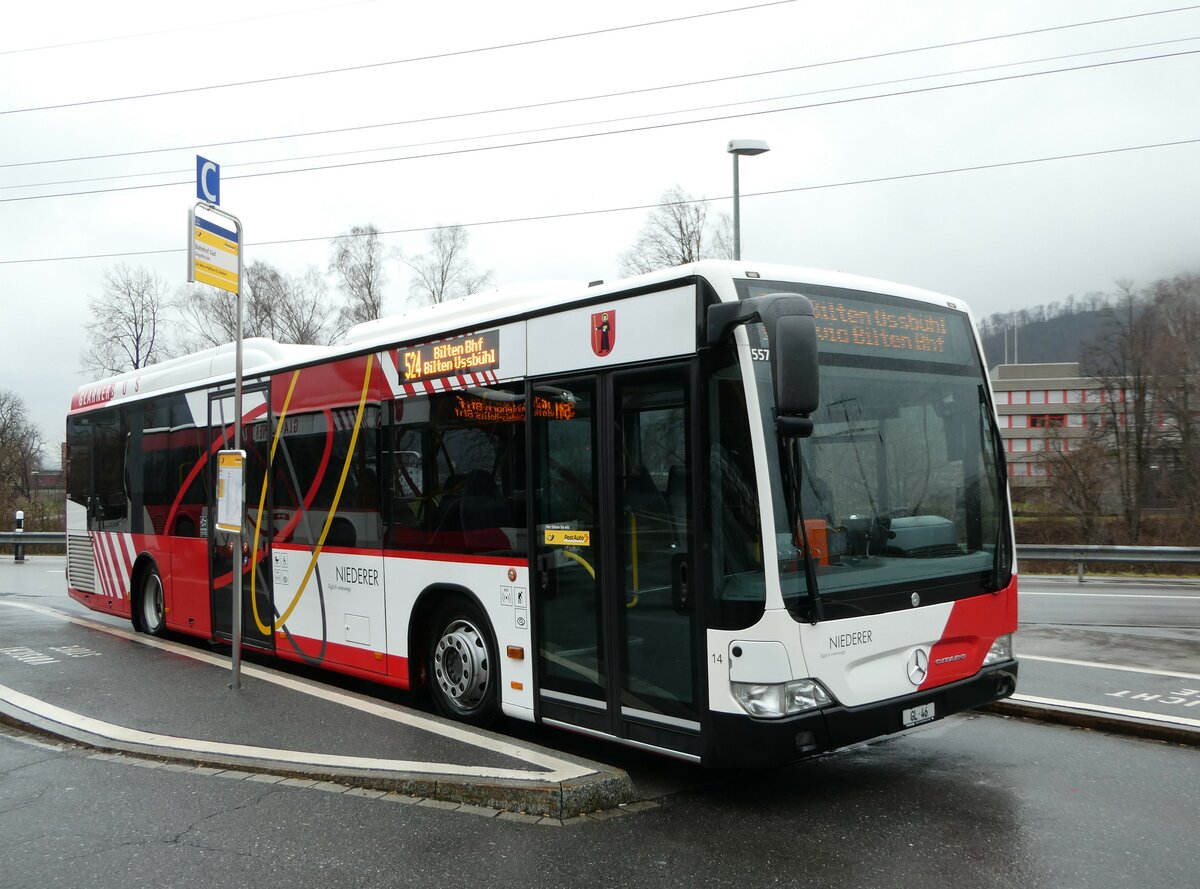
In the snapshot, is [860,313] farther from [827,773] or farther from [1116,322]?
[1116,322]

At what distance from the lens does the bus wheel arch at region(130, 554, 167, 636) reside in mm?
11297

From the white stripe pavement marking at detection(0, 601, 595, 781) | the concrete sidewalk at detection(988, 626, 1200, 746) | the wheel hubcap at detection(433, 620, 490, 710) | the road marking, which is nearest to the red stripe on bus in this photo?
the concrete sidewalk at detection(988, 626, 1200, 746)

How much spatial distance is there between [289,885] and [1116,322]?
139ft

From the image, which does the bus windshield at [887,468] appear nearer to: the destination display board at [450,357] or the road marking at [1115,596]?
the destination display board at [450,357]

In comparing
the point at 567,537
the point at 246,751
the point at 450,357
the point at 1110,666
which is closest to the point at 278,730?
the point at 246,751

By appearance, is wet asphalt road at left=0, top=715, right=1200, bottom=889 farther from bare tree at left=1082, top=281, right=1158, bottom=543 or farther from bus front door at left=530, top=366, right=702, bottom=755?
bare tree at left=1082, top=281, right=1158, bottom=543

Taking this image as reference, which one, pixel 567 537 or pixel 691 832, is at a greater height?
pixel 567 537

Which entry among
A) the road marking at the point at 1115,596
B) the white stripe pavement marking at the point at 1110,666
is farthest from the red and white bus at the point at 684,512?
the road marking at the point at 1115,596

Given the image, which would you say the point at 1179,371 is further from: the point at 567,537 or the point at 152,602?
the point at 567,537

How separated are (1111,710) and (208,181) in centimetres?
824

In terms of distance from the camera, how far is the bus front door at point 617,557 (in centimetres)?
515

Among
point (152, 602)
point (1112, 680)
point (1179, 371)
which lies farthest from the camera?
point (1179, 371)

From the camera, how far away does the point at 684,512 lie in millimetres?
5090

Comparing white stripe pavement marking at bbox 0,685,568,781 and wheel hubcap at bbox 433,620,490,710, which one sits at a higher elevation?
wheel hubcap at bbox 433,620,490,710
